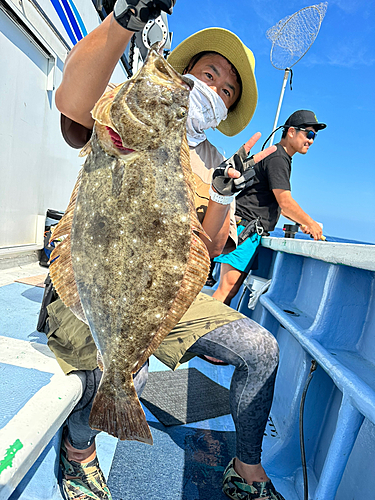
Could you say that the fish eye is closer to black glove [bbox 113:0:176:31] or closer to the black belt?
black glove [bbox 113:0:176:31]

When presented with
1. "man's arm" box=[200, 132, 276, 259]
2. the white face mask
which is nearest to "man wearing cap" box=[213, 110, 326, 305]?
"man's arm" box=[200, 132, 276, 259]

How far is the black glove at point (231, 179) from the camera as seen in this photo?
1867mm

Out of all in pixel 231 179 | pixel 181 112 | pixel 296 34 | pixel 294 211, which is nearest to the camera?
pixel 181 112

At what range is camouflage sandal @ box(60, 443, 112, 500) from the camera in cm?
174

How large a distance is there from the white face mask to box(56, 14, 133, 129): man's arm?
632 millimetres

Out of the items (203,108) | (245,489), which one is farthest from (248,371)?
(203,108)

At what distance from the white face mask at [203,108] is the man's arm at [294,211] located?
7.23ft

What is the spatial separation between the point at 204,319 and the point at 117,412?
0.78 meters

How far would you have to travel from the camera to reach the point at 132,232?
1.35 metres

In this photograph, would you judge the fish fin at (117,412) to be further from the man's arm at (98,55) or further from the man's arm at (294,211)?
the man's arm at (294,211)

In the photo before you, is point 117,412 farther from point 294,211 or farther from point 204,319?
point 294,211

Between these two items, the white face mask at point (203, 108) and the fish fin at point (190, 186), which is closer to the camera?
the fish fin at point (190, 186)

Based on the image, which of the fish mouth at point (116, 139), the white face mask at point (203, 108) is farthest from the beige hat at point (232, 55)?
the fish mouth at point (116, 139)

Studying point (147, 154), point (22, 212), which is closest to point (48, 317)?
point (147, 154)
